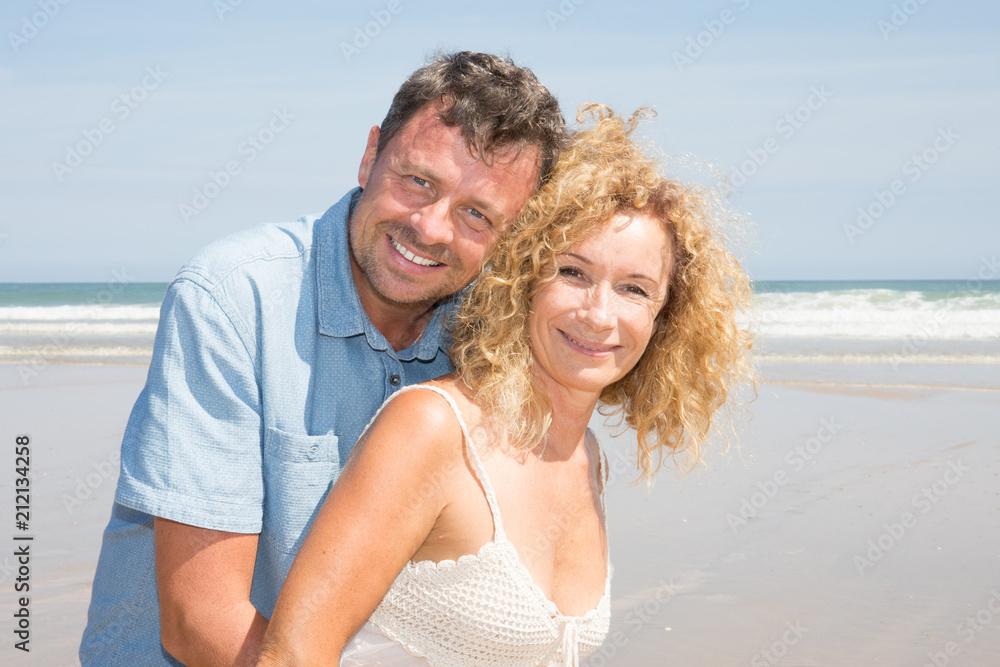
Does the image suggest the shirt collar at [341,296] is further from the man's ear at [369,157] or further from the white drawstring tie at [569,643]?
the white drawstring tie at [569,643]

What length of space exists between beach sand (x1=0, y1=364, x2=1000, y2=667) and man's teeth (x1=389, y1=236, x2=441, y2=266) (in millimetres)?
1251

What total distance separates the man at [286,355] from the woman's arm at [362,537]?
0.21 m

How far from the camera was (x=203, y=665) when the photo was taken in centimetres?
227

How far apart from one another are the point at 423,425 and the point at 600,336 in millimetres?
699

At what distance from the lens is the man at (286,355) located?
228cm

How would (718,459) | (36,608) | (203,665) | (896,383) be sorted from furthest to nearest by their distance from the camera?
(896,383) < (718,459) < (36,608) < (203,665)

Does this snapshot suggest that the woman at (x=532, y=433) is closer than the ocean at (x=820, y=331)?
Yes

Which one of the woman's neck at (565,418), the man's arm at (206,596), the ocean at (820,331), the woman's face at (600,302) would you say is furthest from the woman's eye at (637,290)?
the ocean at (820,331)

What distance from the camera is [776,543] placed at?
5.96m

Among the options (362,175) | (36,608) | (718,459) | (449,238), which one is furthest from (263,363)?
(718,459)

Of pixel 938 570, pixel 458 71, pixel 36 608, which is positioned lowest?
pixel 36 608

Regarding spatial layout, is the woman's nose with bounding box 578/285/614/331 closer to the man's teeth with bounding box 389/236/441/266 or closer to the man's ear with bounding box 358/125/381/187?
the man's teeth with bounding box 389/236/441/266

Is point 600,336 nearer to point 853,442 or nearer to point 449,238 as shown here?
point 449,238

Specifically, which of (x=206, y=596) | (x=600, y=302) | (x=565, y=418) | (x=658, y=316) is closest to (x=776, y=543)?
(x=658, y=316)
